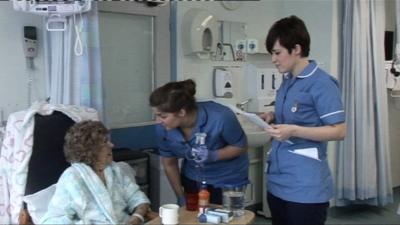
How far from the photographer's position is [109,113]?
9.77 feet

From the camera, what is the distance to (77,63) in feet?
7.83

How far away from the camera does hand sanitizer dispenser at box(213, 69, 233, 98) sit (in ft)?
11.6

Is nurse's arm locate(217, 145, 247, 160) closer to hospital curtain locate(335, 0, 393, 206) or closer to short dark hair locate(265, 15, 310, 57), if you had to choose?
→ short dark hair locate(265, 15, 310, 57)

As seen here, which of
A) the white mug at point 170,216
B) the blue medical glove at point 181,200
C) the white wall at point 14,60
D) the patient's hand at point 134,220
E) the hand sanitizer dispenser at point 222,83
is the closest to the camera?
the white mug at point 170,216

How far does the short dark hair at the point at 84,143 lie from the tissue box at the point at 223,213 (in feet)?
1.83

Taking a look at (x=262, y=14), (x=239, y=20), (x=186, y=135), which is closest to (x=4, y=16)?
(x=186, y=135)

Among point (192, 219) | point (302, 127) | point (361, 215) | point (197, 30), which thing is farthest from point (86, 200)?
point (361, 215)

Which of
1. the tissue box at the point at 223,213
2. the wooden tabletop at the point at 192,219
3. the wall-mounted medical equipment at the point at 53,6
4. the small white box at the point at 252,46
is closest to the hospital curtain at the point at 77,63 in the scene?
the wall-mounted medical equipment at the point at 53,6

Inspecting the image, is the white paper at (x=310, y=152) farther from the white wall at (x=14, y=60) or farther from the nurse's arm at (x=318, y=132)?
the white wall at (x=14, y=60)

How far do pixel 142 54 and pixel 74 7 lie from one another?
0.96 metres

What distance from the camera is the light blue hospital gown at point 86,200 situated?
182cm

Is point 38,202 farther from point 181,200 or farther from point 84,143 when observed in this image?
point 181,200

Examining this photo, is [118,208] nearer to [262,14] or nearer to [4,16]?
[4,16]

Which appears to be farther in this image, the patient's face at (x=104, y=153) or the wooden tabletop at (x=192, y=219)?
the patient's face at (x=104, y=153)
